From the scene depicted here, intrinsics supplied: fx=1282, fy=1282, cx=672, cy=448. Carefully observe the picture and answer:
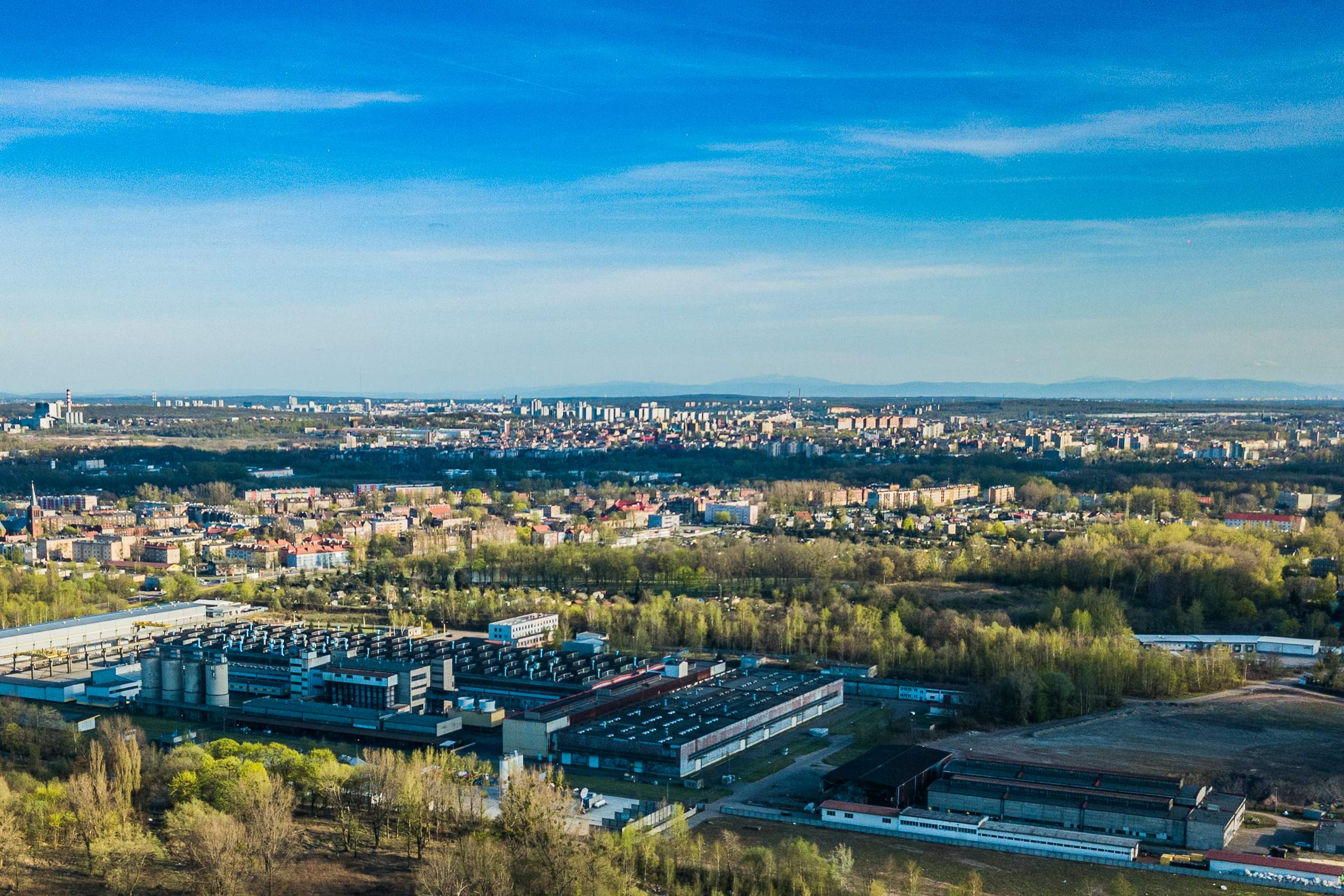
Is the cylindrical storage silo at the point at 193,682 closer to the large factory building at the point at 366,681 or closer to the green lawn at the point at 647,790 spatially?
the large factory building at the point at 366,681

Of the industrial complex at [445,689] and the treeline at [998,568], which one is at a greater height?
the treeline at [998,568]

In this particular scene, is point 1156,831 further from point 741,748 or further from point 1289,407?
point 1289,407

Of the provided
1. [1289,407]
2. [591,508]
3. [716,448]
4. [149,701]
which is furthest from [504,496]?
[1289,407]

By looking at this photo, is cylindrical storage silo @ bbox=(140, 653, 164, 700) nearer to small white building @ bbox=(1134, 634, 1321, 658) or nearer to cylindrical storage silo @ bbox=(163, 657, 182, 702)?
cylindrical storage silo @ bbox=(163, 657, 182, 702)

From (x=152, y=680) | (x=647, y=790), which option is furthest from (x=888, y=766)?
(x=152, y=680)

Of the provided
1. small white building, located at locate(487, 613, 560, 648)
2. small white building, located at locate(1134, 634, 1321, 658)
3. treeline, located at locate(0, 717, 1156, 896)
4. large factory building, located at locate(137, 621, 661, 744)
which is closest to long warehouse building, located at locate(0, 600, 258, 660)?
large factory building, located at locate(137, 621, 661, 744)

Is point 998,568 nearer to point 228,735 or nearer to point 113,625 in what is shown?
point 228,735

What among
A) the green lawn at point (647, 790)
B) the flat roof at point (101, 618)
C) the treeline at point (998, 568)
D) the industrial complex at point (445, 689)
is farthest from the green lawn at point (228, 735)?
the treeline at point (998, 568)
